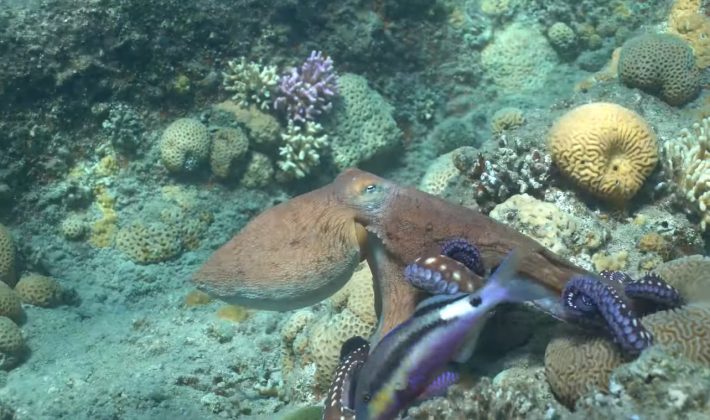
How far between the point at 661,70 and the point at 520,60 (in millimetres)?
4002

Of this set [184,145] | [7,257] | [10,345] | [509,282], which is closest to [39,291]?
[7,257]

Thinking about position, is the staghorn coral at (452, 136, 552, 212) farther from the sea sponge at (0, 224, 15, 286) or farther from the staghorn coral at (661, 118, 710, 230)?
the sea sponge at (0, 224, 15, 286)

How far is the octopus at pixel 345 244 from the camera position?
3.46 m

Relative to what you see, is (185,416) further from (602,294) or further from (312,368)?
(602,294)

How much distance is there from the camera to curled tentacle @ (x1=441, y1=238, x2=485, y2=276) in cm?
325

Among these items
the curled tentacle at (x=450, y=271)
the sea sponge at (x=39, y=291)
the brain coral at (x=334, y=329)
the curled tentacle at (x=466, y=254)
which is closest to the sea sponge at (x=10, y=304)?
the sea sponge at (x=39, y=291)

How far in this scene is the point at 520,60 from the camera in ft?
32.9

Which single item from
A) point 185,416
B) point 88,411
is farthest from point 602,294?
point 88,411

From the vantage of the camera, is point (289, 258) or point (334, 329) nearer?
point (289, 258)

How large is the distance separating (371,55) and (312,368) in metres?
6.14

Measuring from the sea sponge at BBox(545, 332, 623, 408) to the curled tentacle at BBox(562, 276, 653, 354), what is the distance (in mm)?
102

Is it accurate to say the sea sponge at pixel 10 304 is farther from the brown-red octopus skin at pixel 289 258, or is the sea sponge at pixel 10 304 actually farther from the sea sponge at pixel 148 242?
the brown-red octopus skin at pixel 289 258

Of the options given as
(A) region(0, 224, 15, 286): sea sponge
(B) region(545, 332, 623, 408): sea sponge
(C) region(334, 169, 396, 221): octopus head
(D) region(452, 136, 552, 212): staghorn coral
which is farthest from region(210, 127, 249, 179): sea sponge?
(B) region(545, 332, 623, 408): sea sponge

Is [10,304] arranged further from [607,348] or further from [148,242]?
[607,348]
